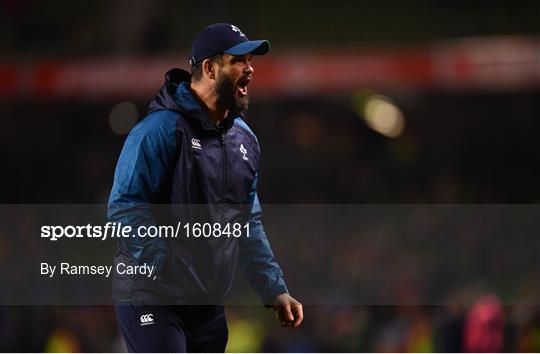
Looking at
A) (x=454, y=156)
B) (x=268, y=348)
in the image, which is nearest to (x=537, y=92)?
(x=454, y=156)

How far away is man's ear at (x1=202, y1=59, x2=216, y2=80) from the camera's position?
4734mm

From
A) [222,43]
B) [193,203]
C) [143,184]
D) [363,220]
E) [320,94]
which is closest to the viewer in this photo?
[143,184]

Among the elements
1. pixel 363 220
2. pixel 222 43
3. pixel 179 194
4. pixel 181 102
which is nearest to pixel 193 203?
pixel 179 194

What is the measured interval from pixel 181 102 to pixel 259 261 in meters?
0.80

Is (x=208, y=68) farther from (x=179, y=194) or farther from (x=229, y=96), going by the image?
(x=179, y=194)

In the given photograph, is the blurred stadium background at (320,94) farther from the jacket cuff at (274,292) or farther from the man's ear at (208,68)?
the man's ear at (208,68)

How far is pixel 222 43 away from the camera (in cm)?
470

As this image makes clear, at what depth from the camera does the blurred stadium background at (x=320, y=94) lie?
13.0m

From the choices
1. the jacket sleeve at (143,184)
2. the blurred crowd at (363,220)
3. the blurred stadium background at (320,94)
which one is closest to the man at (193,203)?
the jacket sleeve at (143,184)

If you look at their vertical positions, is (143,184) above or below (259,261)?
above

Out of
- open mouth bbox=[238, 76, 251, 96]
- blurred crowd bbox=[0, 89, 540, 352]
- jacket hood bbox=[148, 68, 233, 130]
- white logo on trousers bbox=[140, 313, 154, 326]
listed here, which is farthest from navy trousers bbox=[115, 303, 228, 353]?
blurred crowd bbox=[0, 89, 540, 352]

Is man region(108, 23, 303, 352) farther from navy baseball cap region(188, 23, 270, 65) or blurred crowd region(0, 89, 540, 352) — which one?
blurred crowd region(0, 89, 540, 352)

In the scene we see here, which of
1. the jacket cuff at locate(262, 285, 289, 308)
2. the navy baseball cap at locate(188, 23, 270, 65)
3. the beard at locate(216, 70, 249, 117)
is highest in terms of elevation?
the navy baseball cap at locate(188, 23, 270, 65)

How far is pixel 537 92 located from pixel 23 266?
7024mm
